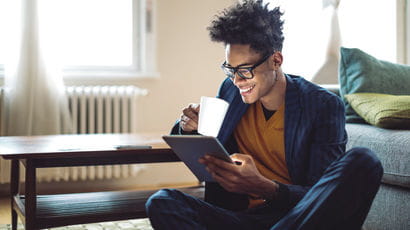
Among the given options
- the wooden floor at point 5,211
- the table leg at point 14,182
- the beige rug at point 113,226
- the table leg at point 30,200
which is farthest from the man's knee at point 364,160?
the wooden floor at point 5,211

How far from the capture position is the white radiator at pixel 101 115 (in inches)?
122

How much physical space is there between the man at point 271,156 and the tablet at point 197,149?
29 mm

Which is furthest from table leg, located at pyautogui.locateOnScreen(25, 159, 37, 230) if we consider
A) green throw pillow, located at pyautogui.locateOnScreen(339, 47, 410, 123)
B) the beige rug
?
green throw pillow, located at pyautogui.locateOnScreen(339, 47, 410, 123)

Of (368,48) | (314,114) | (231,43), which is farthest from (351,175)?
(368,48)

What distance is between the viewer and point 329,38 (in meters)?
3.43

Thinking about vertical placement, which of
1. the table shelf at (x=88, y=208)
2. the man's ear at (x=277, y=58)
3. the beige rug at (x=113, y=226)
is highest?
the man's ear at (x=277, y=58)

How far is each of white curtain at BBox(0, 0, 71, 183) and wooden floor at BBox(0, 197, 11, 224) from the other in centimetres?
12

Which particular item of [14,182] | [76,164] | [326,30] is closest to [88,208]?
[76,164]

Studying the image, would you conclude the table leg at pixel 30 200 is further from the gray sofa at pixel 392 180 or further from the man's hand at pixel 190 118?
the gray sofa at pixel 392 180

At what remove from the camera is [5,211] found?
105 inches

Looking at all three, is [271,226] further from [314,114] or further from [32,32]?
[32,32]

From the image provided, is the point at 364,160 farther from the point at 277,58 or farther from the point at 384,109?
the point at 384,109

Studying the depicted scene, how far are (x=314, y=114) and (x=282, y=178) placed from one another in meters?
0.21

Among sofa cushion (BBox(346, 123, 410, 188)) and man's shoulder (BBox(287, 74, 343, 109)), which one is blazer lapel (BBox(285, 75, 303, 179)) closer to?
man's shoulder (BBox(287, 74, 343, 109))
